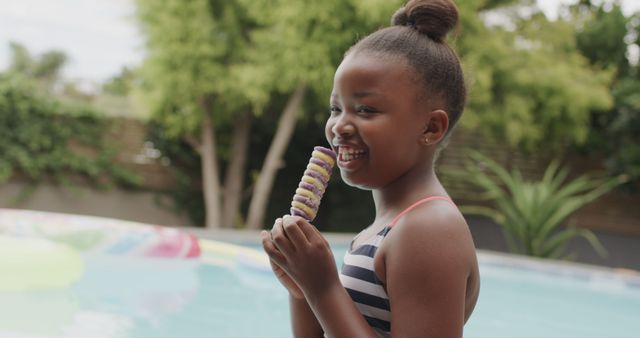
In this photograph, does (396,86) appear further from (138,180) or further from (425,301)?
(138,180)

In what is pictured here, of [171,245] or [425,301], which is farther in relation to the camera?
[171,245]

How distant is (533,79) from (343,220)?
15.1 ft

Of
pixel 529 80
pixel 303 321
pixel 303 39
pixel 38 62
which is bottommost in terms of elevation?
pixel 38 62

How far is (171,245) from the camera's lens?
7.41 metres

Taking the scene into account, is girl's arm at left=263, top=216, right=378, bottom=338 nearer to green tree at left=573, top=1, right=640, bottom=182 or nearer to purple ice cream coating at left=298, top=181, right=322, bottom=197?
purple ice cream coating at left=298, top=181, right=322, bottom=197

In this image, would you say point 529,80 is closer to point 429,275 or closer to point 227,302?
point 227,302

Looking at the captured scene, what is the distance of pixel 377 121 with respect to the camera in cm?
122

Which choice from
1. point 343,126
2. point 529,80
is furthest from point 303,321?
point 529,80

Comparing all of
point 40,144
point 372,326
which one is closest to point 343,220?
point 40,144

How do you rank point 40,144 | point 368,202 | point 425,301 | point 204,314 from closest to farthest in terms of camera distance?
point 425,301 → point 204,314 → point 40,144 → point 368,202

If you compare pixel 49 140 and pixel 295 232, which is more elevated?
pixel 295 232

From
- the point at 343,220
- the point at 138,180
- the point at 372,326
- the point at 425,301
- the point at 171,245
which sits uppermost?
the point at 425,301

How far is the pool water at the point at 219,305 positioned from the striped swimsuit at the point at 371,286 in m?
3.50

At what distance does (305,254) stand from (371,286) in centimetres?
17
